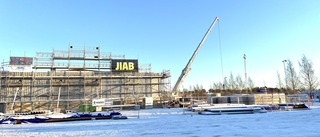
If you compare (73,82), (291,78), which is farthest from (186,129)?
(291,78)

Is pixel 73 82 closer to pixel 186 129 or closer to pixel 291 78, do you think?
pixel 186 129

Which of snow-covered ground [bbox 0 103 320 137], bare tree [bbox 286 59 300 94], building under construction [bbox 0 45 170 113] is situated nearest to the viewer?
snow-covered ground [bbox 0 103 320 137]

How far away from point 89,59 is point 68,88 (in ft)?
21.9

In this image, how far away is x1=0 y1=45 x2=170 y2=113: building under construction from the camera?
114 ft

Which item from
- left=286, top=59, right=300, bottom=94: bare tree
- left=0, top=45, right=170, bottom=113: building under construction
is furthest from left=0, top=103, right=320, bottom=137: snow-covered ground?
left=286, top=59, right=300, bottom=94: bare tree

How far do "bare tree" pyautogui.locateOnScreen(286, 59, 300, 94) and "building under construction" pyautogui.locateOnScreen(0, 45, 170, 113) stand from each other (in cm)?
3299

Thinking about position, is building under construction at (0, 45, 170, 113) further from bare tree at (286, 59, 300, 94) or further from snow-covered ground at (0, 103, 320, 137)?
bare tree at (286, 59, 300, 94)

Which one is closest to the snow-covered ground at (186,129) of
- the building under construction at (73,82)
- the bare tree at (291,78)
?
the building under construction at (73,82)

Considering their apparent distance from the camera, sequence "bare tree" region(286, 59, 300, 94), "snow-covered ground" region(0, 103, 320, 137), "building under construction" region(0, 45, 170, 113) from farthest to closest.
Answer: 1. "bare tree" region(286, 59, 300, 94)
2. "building under construction" region(0, 45, 170, 113)
3. "snow-covered ground" region(0, 103, 320, 137)

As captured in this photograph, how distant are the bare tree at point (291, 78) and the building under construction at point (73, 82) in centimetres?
3299

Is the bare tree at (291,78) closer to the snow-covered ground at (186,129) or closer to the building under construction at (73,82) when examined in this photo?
the building under construction at (73,82)

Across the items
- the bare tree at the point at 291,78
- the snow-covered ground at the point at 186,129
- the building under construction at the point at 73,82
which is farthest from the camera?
the bare tree at the point at 291,78

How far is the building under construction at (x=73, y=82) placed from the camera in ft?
114

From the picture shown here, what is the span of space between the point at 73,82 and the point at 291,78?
51005 millimetres
